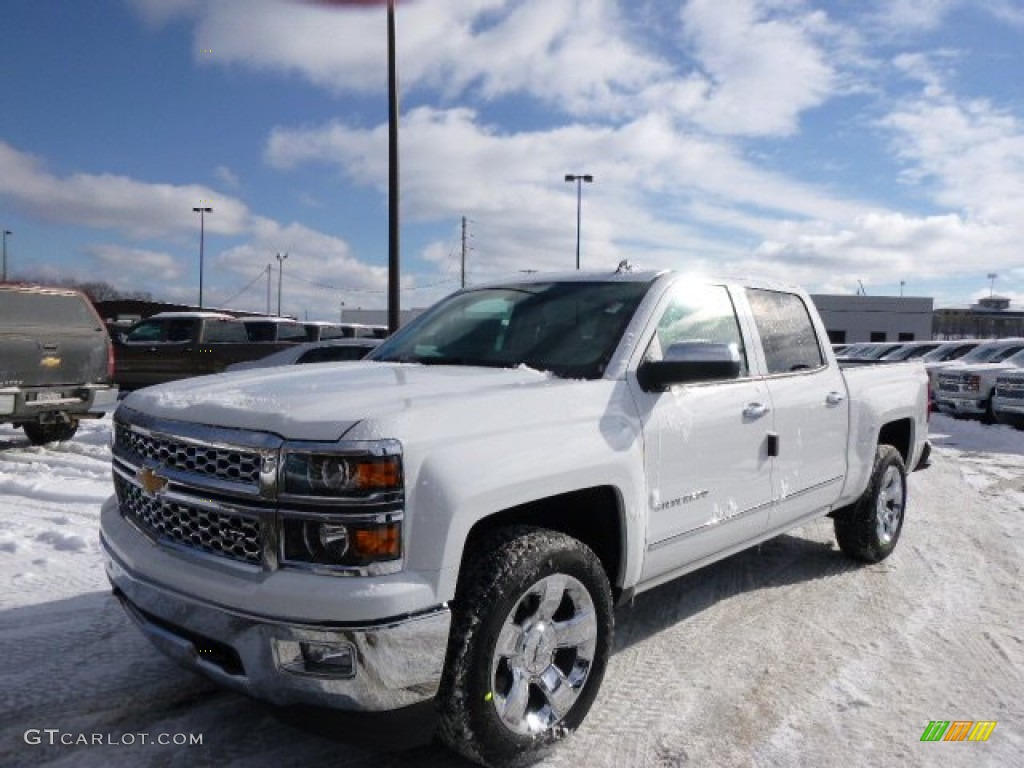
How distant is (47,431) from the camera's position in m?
9.29

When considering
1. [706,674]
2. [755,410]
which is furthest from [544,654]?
[755,410]

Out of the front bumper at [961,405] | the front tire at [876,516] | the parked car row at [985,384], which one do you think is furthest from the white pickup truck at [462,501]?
the front bumper at [961,405]

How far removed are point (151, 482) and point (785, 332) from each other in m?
3.37

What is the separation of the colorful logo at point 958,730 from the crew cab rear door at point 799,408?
1.20m

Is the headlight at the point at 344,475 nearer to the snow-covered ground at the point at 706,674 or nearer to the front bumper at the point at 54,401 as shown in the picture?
the snow-covered ground at the point at 706,674

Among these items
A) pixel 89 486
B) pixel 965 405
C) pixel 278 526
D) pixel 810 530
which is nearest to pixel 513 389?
pixel 278 526

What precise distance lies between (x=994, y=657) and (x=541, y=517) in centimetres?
246

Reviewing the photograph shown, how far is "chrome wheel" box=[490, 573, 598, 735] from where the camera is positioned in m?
2.71

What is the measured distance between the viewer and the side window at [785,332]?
14.1 feet

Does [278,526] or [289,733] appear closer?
[278,526]

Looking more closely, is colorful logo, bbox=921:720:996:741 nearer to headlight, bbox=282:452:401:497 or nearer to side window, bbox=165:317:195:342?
headlight, bbox=282:452:401:497

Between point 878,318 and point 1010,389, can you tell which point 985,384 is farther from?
point 878,318

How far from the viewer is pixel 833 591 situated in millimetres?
4797

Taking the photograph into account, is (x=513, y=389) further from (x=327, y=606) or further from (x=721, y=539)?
(x=721, y=539)
